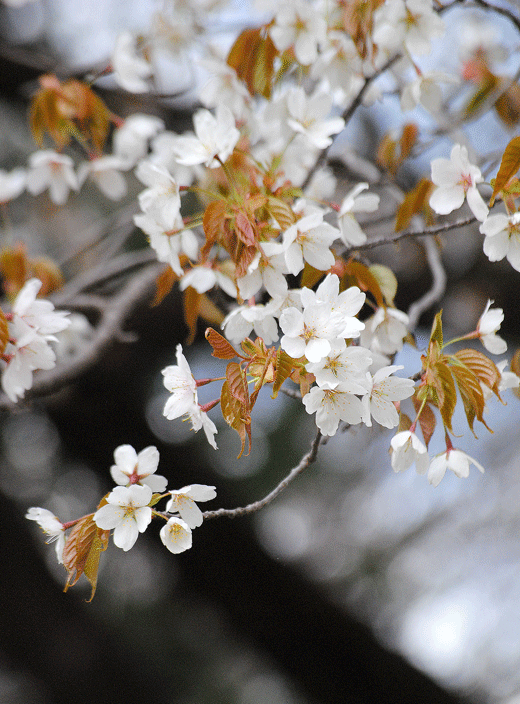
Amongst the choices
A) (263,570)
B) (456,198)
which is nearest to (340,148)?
(456,198)

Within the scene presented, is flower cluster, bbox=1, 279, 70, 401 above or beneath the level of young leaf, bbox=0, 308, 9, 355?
beneath

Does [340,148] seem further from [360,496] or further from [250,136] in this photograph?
[360,496]

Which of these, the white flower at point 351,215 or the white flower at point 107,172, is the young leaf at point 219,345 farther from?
the white flower at point 107,172

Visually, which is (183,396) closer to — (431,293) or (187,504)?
(187,504)

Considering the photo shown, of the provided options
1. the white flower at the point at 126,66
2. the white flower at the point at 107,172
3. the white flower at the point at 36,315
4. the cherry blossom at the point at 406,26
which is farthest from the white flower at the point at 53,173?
the cherry blossom at the point at 406,26

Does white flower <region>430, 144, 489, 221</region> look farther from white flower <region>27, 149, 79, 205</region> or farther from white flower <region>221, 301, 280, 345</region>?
white flower <region>27, 149, 79, 205</region>

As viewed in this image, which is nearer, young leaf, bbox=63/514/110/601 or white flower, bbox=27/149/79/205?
young leaf, bbox=63/514/110/601

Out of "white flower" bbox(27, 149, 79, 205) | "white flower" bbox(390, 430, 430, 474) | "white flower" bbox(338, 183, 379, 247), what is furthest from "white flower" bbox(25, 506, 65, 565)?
"white flower" bbox(27, 149, 79, 205)
